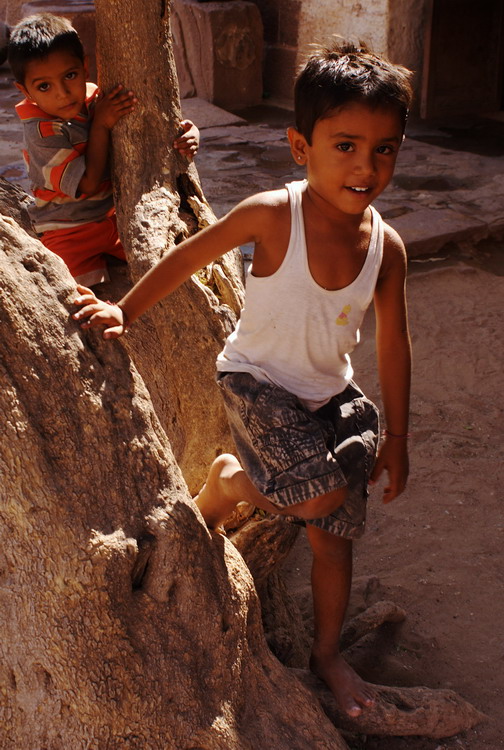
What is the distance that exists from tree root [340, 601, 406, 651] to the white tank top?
959 millimetres

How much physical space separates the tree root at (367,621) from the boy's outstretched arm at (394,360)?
0.70 m

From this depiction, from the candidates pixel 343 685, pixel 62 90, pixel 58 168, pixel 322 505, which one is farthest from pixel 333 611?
pixel 62 90

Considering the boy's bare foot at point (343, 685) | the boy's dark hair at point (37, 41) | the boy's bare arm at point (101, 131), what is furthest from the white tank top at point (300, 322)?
the boy's dark hair at point (37, 41)

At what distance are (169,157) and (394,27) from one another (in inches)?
247

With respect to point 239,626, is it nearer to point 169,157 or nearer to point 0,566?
point 0,566

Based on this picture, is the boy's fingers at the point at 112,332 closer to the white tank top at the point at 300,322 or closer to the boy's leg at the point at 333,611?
the white tank top at the point at 300,322

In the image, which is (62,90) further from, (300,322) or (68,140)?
(300,322)

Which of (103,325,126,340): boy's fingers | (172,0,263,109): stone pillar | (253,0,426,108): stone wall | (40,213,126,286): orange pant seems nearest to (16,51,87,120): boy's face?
(40,213,126,286): orange pant

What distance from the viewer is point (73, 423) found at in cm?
165

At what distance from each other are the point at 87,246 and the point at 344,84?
4.08ft

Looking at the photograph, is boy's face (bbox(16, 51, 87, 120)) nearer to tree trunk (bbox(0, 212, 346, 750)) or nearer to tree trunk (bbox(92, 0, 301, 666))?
tree trunk (bbox(92, 0, 301, 666))

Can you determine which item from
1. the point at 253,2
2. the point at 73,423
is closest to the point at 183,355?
the point at 73,423

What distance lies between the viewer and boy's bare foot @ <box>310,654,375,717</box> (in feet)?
6.57

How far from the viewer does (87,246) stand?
2.73 meters
